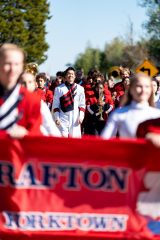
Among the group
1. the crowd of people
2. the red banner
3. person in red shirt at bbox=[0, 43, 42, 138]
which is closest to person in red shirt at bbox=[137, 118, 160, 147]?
the crowd of people

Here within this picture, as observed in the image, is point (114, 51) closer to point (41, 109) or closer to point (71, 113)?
point (71, 113)

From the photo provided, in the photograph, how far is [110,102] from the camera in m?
15.5

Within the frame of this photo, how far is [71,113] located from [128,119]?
839 centimetres

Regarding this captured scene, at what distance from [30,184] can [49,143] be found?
1.20 ft

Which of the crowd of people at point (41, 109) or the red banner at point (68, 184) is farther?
the crowd of people at point (41, 109)

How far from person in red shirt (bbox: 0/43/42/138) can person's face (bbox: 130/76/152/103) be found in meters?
1.17

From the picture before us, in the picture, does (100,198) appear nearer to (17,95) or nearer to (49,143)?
(49,143)

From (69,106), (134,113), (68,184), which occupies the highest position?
(134,113)

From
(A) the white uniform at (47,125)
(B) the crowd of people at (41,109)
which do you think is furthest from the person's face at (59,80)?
(A) the white uniform at (47,125)

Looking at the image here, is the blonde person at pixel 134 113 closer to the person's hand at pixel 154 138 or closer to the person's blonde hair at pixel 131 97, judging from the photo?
the person's blonde hair at pixel 131 97

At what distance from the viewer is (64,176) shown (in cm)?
579

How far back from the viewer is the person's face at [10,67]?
19.5 ft

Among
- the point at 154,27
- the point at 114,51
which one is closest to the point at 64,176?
the point at 154,27

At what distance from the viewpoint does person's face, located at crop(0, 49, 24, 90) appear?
5945 mm
